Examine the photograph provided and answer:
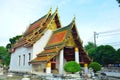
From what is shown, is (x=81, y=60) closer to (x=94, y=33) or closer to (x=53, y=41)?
(x=53, y=41)

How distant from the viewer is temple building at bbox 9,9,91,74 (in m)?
23.2

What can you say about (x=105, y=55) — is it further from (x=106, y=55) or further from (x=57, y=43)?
(x=57, y=43)

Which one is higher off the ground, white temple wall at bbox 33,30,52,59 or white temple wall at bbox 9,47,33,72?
white temple wall at bbox 33,30,52,59

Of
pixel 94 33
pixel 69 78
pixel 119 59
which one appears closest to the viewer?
pixel 69 78

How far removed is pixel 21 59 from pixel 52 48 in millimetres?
7895

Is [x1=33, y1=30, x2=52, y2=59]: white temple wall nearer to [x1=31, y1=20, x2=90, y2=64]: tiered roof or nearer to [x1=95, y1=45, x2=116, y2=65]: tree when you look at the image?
[x1=31, y1=20, x2=90, y2=64]: tiered roof

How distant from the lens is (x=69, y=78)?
18.8 m

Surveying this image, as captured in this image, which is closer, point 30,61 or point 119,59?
point 30,61

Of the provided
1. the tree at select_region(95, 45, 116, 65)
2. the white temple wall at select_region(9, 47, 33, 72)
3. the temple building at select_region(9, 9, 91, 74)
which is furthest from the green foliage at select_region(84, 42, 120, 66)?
the white temple wall at select_region(9, 47, 33, 72)

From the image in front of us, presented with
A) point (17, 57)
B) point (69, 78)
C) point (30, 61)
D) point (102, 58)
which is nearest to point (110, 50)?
point (102, 58)

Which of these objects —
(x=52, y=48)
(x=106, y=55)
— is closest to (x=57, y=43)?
(x=52, y=48)

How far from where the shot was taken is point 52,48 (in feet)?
79.5

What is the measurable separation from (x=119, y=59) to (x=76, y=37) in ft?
70.3

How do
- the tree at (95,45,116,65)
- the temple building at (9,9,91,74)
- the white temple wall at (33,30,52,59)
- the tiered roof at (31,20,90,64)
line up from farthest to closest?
the tree at (95,45,116,65), the white temple wall at (33,30,52,59), the temple building at (9,9,91,74), the tiered roof at (31,20,90,64)
